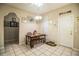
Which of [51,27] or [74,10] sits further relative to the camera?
[51,27]

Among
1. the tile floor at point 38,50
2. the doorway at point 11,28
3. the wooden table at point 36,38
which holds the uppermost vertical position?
the doorway at point 11,28

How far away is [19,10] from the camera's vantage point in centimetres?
168

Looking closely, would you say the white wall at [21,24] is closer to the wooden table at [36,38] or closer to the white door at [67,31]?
the wooden table at [36,38]

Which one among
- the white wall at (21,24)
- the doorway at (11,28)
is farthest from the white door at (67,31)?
the doorway at (11,28)

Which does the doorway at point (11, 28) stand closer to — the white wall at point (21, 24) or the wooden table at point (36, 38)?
the white wall at point (21, 24)

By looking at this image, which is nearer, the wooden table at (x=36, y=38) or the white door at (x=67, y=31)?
the white door at (x=67, y=31)

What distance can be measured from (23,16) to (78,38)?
4.78 ft

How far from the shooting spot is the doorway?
166 cm

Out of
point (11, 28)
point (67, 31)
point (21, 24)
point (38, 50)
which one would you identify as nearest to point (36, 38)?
point (38, 50)

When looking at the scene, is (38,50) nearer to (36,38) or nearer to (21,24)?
(36,38)

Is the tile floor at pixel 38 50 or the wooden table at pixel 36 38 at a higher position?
the wooden table at pixel 36 38

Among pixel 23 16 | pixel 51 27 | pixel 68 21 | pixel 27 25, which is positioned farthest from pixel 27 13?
pixel 68 21

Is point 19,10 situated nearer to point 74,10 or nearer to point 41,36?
point 41,36

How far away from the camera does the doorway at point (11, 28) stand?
1.66m
